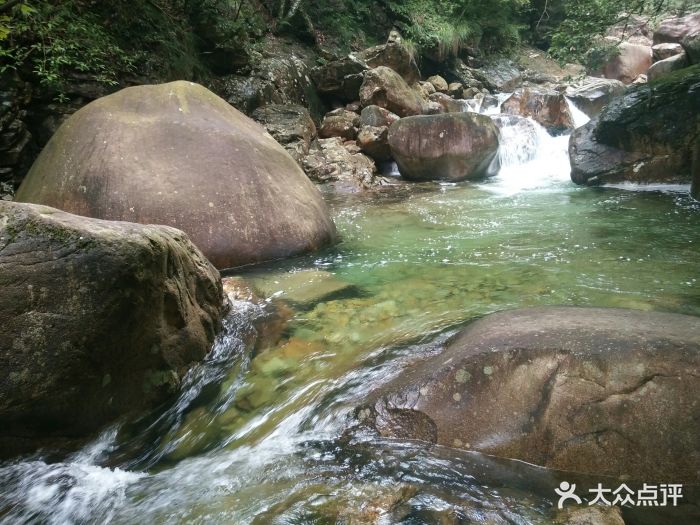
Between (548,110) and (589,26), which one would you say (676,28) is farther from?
(589,26)

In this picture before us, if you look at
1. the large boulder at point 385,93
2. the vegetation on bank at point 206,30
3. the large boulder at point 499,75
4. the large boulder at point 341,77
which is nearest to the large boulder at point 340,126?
the large boulder at point 385,93

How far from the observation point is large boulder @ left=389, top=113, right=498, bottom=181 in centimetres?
938

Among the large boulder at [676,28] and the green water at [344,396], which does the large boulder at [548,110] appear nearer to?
the large boulder at [676,28]

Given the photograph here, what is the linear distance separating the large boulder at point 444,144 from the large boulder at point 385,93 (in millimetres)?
2198

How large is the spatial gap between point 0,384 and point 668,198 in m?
7.68

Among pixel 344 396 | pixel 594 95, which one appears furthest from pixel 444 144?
pixel 594 95

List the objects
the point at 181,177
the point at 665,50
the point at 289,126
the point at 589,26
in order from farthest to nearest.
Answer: the point at 665,50
the point at 289,126
the point at 589,26
the point at 181,177

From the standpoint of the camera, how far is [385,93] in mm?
11602

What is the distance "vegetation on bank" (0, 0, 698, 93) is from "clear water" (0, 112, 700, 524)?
2.78 metres

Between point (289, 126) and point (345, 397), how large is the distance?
824 cm

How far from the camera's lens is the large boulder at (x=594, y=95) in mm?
14867

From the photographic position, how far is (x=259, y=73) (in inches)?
433

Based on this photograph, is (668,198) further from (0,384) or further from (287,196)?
(0,384)

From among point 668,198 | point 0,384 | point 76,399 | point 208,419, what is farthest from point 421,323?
point 668,198
